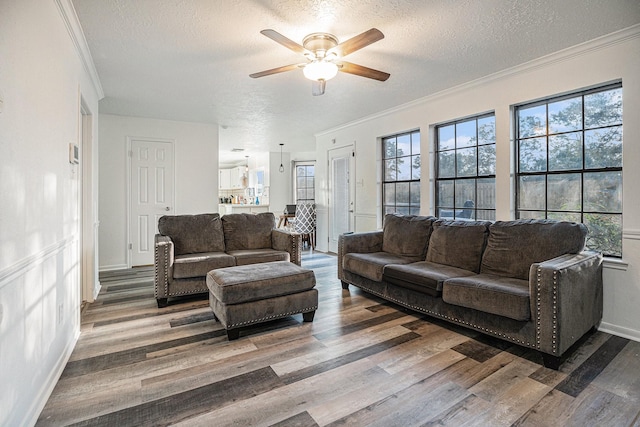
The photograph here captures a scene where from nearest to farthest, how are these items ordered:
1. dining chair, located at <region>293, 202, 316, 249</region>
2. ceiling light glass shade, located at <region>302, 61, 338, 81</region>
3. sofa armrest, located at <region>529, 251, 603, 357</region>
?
sofa armrest, located at <region>529, 251, 603, 357</region>, ceiling light glass shade, located at <region>302, 61, 338, 81</region>, dining chair, located at <region>293, 202, 316, 249</region>

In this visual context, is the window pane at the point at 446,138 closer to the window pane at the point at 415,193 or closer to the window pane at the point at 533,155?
the window pane at the point at 415,193

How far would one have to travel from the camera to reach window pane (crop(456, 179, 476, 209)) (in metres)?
3.92

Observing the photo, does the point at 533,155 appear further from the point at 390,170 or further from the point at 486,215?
the point at 390,170

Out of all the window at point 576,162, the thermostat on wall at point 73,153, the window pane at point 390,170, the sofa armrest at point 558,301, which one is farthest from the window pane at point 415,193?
the thermostat on wall at point 73,153

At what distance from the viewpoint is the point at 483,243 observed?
10.2 ft

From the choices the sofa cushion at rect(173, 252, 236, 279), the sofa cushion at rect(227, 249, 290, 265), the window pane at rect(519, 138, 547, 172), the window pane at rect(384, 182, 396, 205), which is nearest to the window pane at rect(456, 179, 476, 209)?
the window pane at rect(519, 138, 547, 172)

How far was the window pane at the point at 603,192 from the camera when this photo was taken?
2.76m

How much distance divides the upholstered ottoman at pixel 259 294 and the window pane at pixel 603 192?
2.60m

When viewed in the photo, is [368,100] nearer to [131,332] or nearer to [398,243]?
[398,243]

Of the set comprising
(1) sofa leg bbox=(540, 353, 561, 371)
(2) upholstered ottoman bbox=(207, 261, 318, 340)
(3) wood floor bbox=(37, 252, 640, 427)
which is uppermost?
(2) upholstered ottoman bbox=(207, 261, 318, 340)

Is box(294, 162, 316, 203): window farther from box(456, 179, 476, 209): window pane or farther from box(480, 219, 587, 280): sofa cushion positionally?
box(480, 219, 587, 280): sofa cushion

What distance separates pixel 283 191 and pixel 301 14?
689cm

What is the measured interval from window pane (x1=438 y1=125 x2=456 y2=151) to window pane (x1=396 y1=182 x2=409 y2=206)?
746 mm

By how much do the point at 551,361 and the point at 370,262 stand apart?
1700 millimetres
